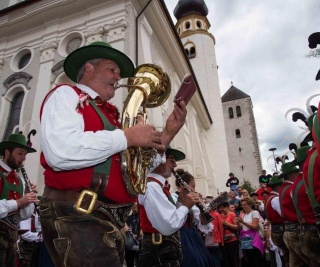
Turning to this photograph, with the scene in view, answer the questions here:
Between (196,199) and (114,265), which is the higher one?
(196,199)

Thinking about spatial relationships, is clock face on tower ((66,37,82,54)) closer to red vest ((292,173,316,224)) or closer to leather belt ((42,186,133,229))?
red vest ((292,173,316,224))

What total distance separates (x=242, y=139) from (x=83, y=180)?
4812 centimetres

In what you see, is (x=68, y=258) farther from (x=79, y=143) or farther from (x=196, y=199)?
(x=196, y=199)

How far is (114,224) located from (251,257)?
7116 millimetres

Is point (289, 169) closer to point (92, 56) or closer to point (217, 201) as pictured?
point (217, 201)

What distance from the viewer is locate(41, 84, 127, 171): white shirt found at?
1.57 metres

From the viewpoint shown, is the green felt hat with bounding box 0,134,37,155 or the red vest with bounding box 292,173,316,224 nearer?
the red vest with bounding box 292,173,316,224

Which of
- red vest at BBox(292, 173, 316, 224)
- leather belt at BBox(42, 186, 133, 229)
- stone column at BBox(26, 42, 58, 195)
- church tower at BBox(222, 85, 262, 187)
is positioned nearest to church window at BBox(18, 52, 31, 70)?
stone column at BBox(26, 42, 58, 195)

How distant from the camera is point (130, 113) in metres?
2.09

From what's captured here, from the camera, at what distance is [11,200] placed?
156 inches

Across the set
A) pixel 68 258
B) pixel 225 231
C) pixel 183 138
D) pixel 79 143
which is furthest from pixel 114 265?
pixel 183 138

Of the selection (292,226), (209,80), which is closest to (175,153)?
(292,226)

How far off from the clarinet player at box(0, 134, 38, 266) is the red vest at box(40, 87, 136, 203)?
258 centimetres

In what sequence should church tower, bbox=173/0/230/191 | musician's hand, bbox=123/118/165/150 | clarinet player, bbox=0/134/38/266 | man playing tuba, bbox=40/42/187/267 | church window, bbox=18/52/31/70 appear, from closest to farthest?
1. man playing tuba, bbox=40/42/187/267
2. musician's hand, bbox=123/118/165/150
3. clarinet player, bbox=0/134/38/266
4. church window, bbox=18/52/31/70
5. church tower, bbox=173/0/230/191
